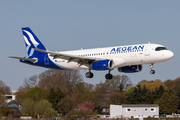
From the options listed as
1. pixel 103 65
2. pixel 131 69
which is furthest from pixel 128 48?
pixel 131 69

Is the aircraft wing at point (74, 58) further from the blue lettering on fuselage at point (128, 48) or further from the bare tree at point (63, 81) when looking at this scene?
the bare tree at point (63, 81)

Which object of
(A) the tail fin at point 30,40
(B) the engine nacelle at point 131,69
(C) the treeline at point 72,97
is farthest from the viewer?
(C) the treeline at point 72,97

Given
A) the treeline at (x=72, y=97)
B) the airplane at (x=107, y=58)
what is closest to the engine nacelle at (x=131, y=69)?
the airplane at (x=107, y=58)

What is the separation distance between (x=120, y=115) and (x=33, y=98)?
3306cm

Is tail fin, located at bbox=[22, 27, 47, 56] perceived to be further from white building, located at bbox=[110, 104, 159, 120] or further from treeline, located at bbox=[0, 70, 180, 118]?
white building, located at bbox=[110, 104, 159, 120]

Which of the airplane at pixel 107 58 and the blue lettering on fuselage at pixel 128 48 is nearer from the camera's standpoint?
the airplane at pixel 107 58

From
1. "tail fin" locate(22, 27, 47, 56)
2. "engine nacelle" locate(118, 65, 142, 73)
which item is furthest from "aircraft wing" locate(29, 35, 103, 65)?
"tail fin" locate(22, 27, 47, 56)

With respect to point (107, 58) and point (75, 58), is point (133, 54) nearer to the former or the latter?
point (107, 58)

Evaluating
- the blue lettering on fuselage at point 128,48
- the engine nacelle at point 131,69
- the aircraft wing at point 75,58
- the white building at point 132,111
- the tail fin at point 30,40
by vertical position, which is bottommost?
the white building at point 132,111

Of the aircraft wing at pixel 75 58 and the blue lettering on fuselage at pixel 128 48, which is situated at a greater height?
the blue lettering on fuselage at pixel 128 48

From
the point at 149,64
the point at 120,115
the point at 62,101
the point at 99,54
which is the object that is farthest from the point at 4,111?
the point at 149,64

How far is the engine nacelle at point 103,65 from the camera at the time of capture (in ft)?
171

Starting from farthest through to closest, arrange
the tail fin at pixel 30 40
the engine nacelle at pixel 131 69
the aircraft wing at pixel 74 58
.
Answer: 1. the tail fin at pixel 30 40
2. the engine nacelle at pixel 131 69
3. the aircraft wing at pixel 74 58

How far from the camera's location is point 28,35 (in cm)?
6400
